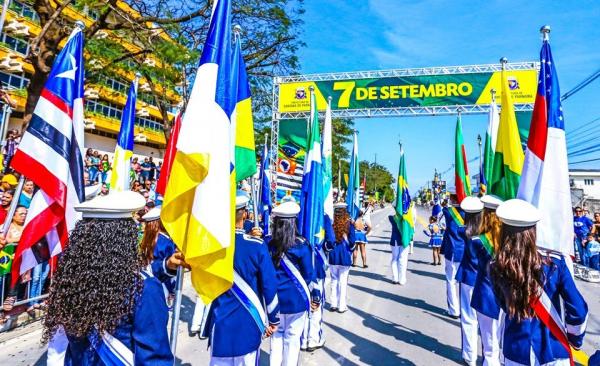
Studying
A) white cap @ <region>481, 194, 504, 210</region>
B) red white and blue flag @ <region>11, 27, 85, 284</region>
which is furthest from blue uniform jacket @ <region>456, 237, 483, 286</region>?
A: red white and blue flag @ <region>11, 27, 85, 284</region>

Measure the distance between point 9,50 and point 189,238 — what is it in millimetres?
31533

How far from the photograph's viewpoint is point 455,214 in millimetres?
6797

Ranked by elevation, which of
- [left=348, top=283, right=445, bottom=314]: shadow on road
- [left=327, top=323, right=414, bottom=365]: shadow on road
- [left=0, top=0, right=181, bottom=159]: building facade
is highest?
[left=0, top=0, right=181, bottom=159]: building facade

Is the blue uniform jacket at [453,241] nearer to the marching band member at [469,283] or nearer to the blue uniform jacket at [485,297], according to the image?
the marching band member at [469,283]

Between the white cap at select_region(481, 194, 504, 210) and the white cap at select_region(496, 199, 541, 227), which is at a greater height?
the white cap at select_region(481, 194, 504, 210)

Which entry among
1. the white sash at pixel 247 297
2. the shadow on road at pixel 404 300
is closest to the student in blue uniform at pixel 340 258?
the shadow on road at pixel 404 300

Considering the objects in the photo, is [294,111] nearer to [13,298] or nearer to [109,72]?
[109,72]

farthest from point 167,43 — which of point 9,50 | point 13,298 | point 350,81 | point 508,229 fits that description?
point 9,50

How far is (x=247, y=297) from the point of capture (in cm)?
306

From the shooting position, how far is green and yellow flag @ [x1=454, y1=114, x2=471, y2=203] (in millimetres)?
6516

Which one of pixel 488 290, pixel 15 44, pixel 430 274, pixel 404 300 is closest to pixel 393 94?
pixel 430 274

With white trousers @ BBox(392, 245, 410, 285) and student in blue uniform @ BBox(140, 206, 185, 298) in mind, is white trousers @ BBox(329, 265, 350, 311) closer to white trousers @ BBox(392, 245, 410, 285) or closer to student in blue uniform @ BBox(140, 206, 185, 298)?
white trousers @ BBox(392, 245, 410, 285)

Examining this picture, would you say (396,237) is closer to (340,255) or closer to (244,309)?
(340,255)

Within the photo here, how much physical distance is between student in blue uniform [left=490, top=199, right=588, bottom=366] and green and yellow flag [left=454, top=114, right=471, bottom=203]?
3.88 metres
